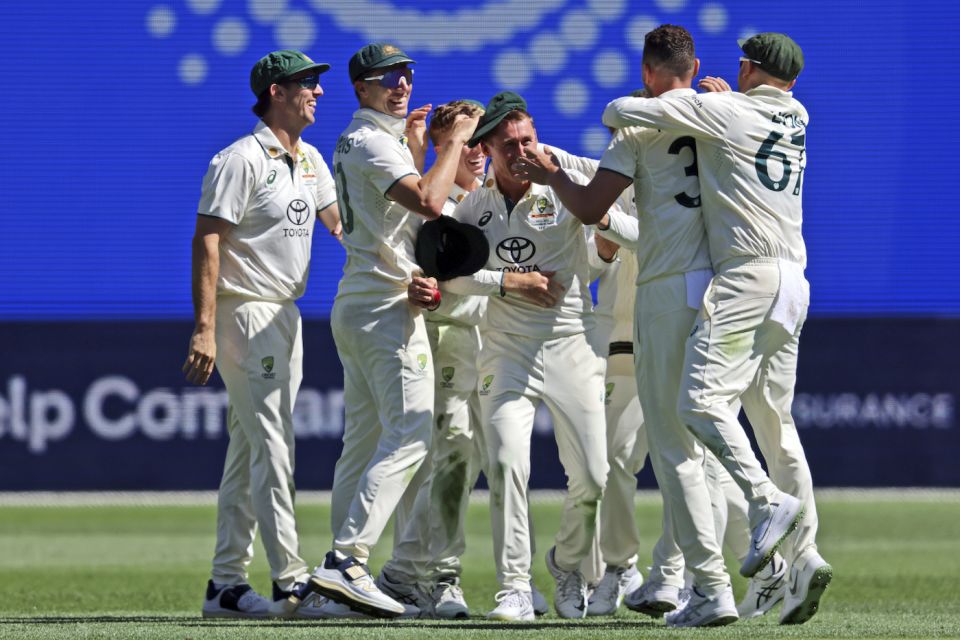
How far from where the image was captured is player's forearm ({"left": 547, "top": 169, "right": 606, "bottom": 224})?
18.9 ft

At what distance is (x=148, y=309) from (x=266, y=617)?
7799 millimetres

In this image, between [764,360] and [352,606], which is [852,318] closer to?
[764,360]

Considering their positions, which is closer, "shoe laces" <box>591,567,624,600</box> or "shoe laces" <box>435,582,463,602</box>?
"shoe laces" <box>435,582,463,602</box>

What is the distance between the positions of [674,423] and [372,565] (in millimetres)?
4185

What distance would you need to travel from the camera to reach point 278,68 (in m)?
6.63

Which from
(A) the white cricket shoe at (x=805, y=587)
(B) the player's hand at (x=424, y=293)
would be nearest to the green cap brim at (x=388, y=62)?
(B) the player's hand at (x=424, y=293)

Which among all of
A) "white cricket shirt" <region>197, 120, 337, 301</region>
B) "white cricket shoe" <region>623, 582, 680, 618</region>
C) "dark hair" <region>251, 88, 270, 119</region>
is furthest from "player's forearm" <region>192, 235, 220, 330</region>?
"white cricket shoe" <region>623, 582, 680, 618</region>

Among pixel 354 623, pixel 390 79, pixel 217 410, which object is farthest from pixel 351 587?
pixel 217 410

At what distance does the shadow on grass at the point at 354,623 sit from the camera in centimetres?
579

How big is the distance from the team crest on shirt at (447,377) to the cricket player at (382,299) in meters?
0.35

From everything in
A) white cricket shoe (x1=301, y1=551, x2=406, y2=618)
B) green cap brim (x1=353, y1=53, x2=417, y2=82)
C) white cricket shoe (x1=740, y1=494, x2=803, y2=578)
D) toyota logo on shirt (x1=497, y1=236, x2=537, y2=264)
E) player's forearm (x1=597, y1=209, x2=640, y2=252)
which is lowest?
white cricket shoe (x1=301, y1=551, x2=406, y2=618)

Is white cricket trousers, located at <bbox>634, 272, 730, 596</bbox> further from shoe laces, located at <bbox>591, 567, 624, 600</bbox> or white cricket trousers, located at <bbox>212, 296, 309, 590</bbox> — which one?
white cricket trousers, located at <bbox>212, 296, 309, 590</bbox>

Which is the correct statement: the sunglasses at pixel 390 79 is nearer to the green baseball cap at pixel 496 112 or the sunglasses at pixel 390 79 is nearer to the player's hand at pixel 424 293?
the green baseball cap at pixel 496 112

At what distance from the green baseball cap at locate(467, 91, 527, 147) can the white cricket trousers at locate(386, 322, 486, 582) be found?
0.87 metres
